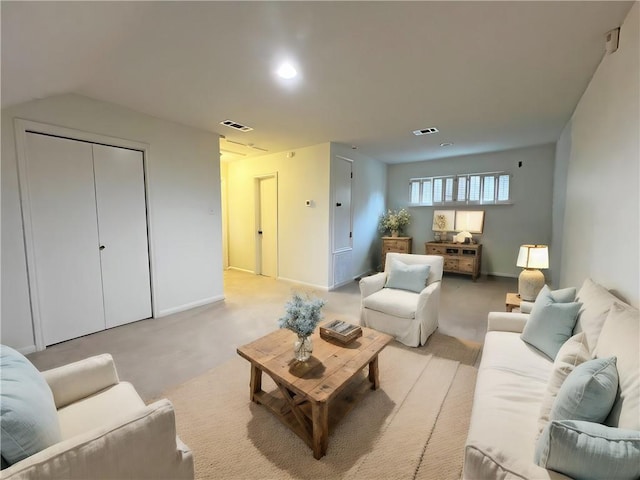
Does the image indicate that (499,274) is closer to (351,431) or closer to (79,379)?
(351,431)

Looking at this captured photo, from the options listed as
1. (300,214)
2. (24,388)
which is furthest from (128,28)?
(300,214)

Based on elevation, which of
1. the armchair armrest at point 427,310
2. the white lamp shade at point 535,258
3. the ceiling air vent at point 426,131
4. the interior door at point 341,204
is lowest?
the armchair armrest at point 427,310

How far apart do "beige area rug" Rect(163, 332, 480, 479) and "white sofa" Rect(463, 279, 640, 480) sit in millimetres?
412

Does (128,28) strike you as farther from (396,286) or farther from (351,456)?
(396,286)

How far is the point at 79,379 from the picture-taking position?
1.37m

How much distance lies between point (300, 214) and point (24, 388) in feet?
13.9

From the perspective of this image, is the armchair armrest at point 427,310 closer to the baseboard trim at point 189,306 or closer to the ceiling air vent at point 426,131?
the ceiling air vent at point 426,131

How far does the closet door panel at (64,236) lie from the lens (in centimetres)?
259

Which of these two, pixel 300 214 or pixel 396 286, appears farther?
pixel 300 214

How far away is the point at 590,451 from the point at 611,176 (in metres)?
1.81

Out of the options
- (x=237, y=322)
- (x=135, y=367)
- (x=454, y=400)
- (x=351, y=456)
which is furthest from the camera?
(x=237, y=322)

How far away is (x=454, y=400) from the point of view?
76.5 inches

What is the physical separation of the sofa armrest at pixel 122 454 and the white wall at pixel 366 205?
4452 millimetres

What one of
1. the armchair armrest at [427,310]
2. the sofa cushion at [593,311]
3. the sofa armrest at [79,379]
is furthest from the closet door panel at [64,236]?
the sofa cushion at [593,311]
